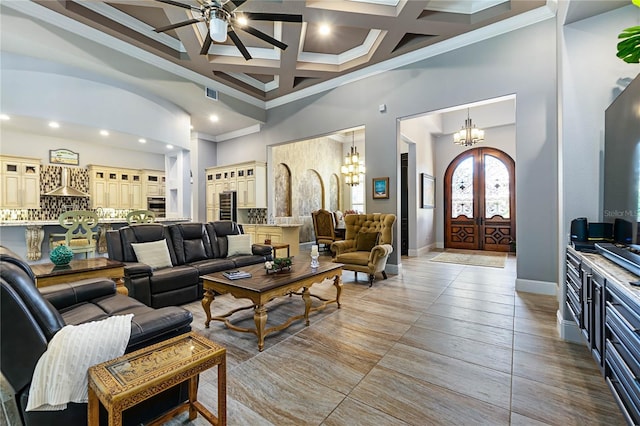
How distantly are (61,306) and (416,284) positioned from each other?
166 inches

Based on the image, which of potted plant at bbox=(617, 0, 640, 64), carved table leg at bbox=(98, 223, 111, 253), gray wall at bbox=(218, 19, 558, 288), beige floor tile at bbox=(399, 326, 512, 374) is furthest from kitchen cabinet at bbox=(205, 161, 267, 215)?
potted plant at bbox=(617, 0, 640, 64)

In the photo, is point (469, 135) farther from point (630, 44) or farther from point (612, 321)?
point (612, 321)

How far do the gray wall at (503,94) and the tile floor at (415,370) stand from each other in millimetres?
1081

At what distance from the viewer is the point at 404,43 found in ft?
15.7

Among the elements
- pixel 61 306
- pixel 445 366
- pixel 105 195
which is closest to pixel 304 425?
pixel 445 366

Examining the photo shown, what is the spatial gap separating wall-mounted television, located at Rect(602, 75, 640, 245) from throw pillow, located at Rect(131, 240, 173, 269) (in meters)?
4.57

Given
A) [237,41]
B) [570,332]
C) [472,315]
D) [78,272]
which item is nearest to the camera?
[570,332]

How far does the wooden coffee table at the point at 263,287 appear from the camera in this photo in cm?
243

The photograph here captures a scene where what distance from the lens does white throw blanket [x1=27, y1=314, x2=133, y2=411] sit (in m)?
1.16

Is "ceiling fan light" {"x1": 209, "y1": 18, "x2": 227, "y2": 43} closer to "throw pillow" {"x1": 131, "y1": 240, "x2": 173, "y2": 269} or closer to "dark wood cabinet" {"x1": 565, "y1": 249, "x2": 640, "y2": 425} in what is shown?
"throw pillow" {"x1": 131, "y1": 240, "x2": 173, "y2": 269}

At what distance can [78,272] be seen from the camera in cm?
272

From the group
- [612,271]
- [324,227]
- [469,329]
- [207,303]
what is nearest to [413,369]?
[469,329]

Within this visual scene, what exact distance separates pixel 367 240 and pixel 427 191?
3594mm

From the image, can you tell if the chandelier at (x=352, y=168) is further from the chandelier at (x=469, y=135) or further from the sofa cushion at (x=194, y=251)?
the sofa cushion at (x=194, y=251)
